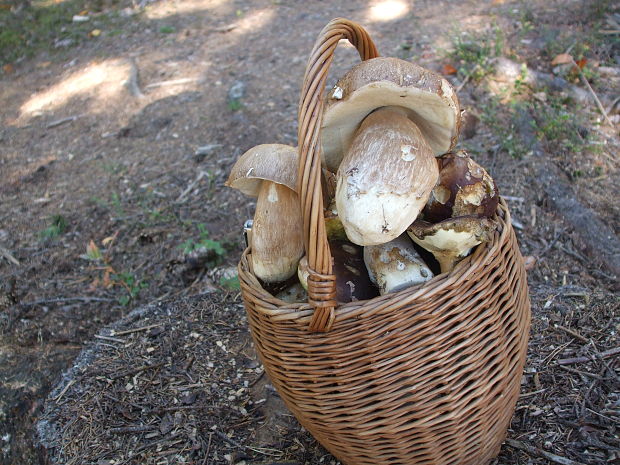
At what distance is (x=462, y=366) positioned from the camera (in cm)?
116

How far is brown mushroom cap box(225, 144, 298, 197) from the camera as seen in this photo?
1294mm

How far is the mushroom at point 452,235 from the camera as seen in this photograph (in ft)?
3.65

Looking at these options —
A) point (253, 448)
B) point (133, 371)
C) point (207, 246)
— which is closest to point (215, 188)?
point (207, 246)

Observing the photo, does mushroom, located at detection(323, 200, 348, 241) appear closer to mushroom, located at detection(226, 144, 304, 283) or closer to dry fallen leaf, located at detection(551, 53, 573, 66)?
mushroom, located at detection(226, 144, 304, 283)

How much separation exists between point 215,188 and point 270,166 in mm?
1788

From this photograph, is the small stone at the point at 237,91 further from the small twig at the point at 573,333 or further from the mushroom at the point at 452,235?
the mushroom at the point at 452,235

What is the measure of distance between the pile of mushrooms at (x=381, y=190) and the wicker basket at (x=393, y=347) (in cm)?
9

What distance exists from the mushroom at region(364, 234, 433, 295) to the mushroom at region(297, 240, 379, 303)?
26 millimetres

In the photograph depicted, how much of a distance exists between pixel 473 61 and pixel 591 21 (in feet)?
3.85

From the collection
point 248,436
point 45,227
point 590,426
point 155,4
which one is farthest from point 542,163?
point 155,4

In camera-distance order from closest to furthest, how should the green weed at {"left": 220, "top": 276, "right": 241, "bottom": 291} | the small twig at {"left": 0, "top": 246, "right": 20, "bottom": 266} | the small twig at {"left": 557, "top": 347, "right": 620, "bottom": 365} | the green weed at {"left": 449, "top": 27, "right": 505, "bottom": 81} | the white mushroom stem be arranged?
the white mushroom stem < the small twig at {"left": 557, "top": 347, "right": 620, "bottom": 365} < the green weed at {"left": 220, "top": 276, "right": 241, "bottom": 291} < the small twig at {"left": 0, "top": 246, "right": 20, "bottom": 266} < the green weed at {"left": 449, "top": 27, "right": 505, "bottom": 81}

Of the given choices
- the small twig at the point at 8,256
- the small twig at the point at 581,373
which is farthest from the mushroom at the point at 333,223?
the small twig at the point at 8,256

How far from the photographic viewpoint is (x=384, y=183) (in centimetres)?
111

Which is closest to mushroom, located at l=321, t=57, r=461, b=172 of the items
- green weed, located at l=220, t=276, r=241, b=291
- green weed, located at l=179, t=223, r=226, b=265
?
green weed, located at l=220, t=276, r=241, b=291
